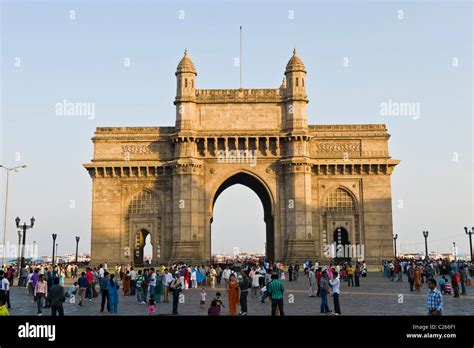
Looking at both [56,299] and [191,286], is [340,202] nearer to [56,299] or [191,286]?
[191,286]

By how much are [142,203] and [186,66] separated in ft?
43.5

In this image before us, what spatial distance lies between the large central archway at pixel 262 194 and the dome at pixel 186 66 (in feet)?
34.5

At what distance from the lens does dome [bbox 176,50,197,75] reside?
51.1m

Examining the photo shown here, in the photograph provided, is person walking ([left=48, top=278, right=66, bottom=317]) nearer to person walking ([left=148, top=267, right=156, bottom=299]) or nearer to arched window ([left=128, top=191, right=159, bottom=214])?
person walking ([left=148, top=267, right=156, bottom=299])

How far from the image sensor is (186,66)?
168 feet

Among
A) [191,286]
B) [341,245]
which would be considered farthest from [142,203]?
[341,245]

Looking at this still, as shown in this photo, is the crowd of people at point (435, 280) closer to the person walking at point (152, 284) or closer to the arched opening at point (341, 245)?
the arched opening at point (341, 245)

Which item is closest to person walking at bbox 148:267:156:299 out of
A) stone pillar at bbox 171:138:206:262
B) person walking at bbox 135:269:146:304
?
person walking at bbox 135:269:146:304

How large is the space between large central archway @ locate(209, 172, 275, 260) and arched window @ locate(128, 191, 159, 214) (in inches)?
218

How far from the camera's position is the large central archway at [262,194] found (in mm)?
51219

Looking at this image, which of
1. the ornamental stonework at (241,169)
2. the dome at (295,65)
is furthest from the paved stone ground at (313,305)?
the dome at (295,65)
